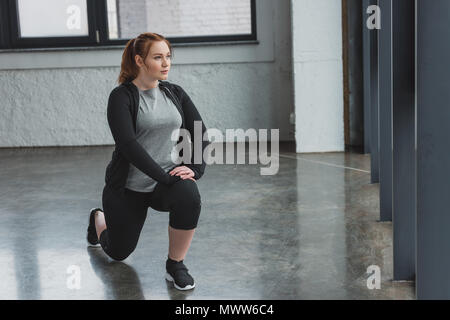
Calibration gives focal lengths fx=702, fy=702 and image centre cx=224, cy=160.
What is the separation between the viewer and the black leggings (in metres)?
3.19

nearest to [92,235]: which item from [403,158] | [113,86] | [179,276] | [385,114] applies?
[179,276]

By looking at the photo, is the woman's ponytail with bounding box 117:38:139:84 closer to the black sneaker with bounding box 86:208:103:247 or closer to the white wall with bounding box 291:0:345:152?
the black sneaker with bounding box 86:208:103:247

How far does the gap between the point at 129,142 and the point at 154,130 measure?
0.17m

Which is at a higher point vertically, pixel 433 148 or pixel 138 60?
pixel 138 60

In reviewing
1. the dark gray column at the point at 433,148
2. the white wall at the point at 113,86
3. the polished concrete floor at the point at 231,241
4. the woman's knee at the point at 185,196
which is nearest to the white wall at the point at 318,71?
the polished concrete floor at the point at 231,241

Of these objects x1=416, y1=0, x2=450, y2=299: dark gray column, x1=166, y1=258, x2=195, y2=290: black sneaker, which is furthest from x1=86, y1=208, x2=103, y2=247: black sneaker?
x1=416, y1=0, x2=450, y2=299: dark gray column

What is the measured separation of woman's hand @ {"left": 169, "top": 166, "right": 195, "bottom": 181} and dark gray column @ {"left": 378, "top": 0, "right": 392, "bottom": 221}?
141cm

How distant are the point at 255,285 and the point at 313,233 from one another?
0.97 m

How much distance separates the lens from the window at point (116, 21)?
313 inches

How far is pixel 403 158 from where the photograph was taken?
3240 mm

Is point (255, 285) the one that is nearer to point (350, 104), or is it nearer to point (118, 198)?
point (118, 198)

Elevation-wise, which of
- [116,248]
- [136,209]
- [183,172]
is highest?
[183,172]

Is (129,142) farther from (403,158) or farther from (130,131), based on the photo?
(403,158)
